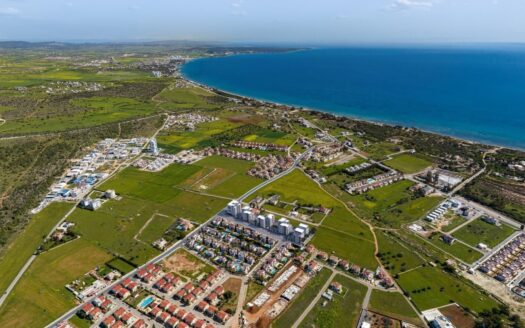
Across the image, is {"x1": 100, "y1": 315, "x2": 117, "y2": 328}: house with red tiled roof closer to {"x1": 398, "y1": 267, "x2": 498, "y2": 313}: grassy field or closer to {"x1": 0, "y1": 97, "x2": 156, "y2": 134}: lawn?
{"x1": 398, "y1": 267, "x2": 498, "y2": 313}: grassy field

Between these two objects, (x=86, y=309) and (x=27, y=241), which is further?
(x=27, y=241)

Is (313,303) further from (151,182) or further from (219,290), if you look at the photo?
(151,182)

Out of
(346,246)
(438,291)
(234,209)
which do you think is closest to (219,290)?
(234,209)

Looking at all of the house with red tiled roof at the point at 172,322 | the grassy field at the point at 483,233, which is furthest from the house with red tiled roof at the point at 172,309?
the grassy field at the point at 483,233

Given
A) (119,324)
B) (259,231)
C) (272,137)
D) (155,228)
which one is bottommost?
(119,324)

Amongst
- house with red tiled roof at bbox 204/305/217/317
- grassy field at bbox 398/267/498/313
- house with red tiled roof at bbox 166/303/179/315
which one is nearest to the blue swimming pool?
house with red tiled roof at bbox 166/303/179/315

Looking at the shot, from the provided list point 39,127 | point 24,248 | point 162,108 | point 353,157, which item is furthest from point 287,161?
point 39,127

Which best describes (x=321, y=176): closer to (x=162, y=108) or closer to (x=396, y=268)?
(x=396, y=268)
